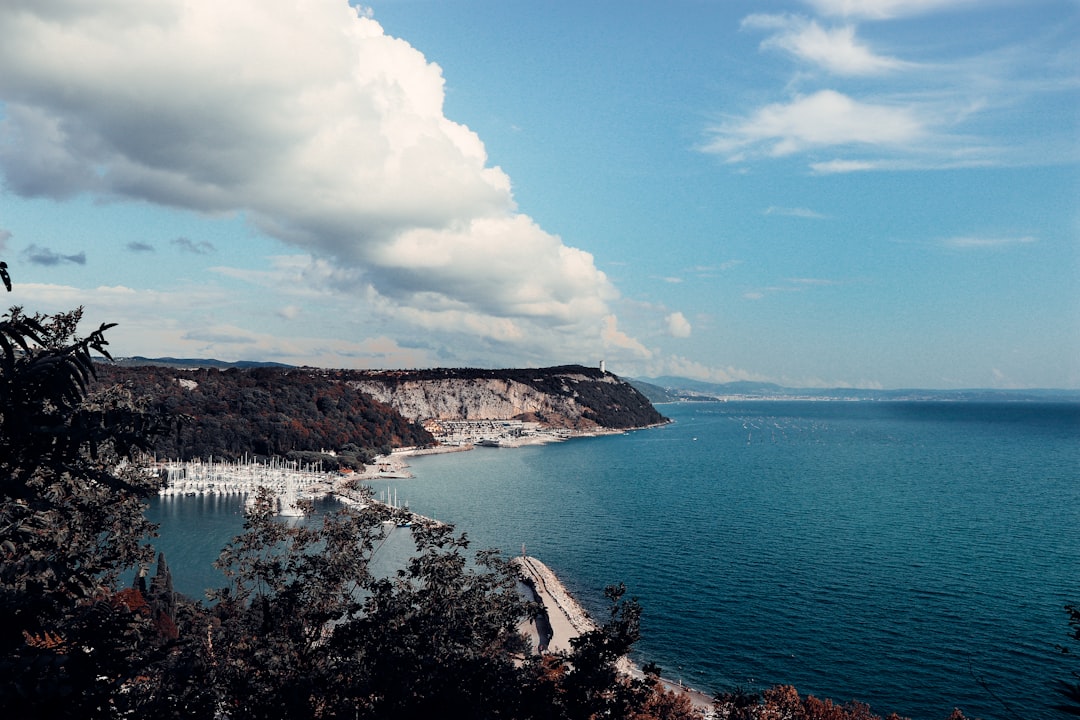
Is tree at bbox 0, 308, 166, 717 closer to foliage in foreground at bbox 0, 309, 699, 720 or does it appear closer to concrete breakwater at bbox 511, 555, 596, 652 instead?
foliage in foreground at bbox 0, 309, 699, 720

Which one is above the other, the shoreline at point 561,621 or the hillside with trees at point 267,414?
the hillside with trees at point 267,414

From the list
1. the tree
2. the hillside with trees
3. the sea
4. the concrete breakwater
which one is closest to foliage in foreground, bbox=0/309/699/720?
the tree

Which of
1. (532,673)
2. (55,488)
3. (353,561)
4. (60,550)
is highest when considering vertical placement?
(55,488)

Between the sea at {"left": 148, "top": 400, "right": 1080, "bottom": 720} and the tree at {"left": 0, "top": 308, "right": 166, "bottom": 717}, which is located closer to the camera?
the tree at {"left": 0, "top": 308, "right": 166, "bottom": 717}

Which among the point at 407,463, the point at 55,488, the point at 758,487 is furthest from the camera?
the point at 407,463

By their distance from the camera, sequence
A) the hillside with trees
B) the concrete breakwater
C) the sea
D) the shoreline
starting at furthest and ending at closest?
the hillside with trees → the concrete breakwater → the sea → the shoreline

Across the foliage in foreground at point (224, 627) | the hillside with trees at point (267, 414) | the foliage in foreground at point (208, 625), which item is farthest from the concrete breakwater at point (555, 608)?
the hillside with trees at point (267, 414)

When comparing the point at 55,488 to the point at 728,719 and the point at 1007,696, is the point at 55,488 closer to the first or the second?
the point at 728,719

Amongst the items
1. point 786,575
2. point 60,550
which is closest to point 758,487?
point 786,575

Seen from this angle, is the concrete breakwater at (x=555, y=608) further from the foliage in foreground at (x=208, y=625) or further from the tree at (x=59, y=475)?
the tree at (x=59, y=475)
